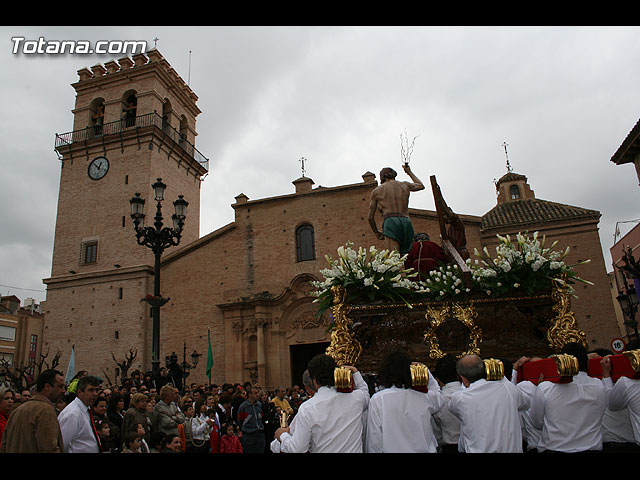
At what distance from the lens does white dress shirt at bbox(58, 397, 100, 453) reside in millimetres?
5074

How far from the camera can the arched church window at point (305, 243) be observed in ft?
80.4

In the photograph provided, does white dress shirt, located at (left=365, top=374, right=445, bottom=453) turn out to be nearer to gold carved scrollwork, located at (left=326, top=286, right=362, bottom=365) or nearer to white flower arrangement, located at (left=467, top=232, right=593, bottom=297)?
gold carved scrollwork, located at (left=326, top=286, right=362, bottom=365)

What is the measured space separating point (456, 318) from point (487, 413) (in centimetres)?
205

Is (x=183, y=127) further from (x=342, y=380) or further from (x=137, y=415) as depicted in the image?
(x=342, y=380)

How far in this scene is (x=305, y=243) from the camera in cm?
2481

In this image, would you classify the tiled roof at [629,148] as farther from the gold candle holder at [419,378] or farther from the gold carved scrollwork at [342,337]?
the gold candle holder at [419,378]

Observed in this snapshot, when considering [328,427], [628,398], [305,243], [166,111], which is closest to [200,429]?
[328,427]

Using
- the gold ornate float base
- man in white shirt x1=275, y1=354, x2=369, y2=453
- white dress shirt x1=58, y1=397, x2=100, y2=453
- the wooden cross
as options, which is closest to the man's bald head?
man in white shirt x1=275, y1=354, x2=369, y2=453

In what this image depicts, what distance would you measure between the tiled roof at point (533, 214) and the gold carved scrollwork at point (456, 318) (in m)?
17.6

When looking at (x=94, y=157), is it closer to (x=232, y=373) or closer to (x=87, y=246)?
(x=87, y=246)

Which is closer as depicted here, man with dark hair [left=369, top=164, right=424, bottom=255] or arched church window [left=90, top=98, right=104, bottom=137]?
man with dark hair [left=369, top=164, right=424, bottom=255]

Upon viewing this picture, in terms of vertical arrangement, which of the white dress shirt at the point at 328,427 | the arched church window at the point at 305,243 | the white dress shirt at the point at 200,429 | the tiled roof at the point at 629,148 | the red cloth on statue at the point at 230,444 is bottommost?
the red cloth on statue at the point at 230,444

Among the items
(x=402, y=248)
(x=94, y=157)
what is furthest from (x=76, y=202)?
(x=402, y=248)

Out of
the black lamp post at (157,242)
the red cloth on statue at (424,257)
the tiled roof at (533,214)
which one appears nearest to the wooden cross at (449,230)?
the red cloth on statue at (424,257)
